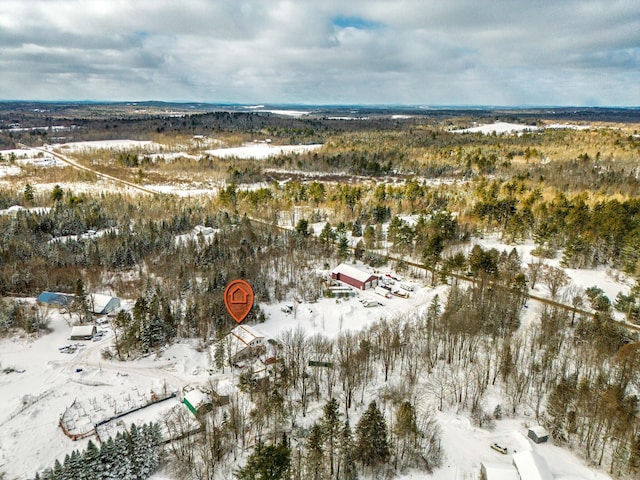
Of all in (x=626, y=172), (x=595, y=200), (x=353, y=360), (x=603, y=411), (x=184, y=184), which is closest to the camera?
(x=603, y=411)

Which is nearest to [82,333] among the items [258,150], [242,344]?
[242,344]

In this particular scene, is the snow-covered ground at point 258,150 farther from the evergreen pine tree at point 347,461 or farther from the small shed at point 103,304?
the evergreen pine tree at point 347,461

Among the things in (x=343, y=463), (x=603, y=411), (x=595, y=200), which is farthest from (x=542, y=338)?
(x=595, y=200)

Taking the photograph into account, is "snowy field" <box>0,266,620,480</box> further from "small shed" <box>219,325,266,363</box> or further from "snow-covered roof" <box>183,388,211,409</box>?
"small shed" <box>219,325,266,363</box>

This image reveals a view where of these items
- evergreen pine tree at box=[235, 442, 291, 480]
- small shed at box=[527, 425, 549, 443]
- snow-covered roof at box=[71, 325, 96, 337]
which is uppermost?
evergreen pine tree at box=[235, 442, 291, 480]

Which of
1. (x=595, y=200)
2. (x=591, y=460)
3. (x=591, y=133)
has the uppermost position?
(x=591, y=133)

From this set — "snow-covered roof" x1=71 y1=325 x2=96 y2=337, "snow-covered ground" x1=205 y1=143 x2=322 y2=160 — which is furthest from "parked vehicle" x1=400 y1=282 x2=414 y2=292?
"snow-covered ground" x1=205 y1=143 x2=322 y2=160

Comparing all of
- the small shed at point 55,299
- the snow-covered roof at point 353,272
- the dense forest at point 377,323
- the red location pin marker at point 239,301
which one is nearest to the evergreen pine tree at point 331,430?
the dense forest at point 377,323

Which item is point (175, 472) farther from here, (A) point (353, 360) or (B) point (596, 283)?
(B) point (596, 283)
